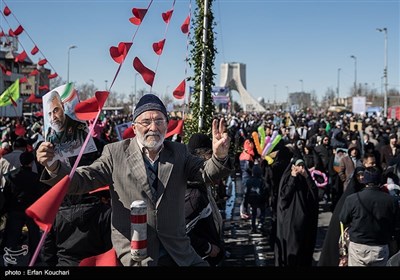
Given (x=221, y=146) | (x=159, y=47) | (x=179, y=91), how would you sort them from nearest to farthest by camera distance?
(x=221, y=146) → (x=159, y=47) → (x=179, y=91)

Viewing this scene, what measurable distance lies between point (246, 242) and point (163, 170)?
6374 millimetres

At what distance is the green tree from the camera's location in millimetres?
7621

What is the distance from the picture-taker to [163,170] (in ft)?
10.7

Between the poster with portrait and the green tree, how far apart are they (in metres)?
3.61

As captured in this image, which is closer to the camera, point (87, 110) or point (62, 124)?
point (87, 110)

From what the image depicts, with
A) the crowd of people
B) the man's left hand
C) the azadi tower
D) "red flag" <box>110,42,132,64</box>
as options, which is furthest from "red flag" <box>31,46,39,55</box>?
the azadi tower

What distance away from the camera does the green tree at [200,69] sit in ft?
25.0

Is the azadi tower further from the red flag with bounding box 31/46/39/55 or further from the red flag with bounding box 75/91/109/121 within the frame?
the red flag with bounding box 75/91/109/121

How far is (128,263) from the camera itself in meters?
3.13

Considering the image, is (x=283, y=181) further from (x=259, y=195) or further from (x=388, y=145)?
(x=388, y=145)

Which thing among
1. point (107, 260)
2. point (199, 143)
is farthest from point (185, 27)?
point (107, 260)

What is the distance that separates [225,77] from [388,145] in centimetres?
11614

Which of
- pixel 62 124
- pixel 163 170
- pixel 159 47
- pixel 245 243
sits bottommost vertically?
pixel 245 243

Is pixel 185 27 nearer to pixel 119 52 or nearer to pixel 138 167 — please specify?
pixel 119 52
